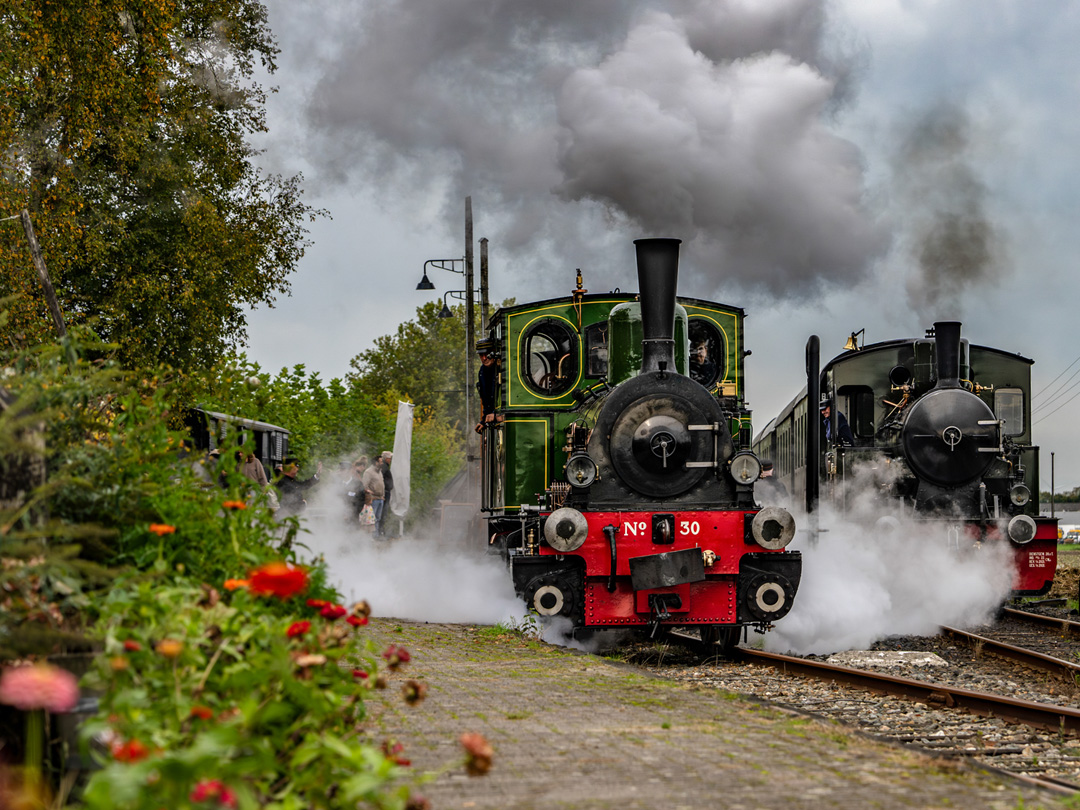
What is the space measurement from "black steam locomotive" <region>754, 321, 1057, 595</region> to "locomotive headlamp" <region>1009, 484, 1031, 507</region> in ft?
0.04

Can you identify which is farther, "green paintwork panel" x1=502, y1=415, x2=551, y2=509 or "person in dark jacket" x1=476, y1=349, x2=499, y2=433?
"person in dark jacket" x1=476, y1=349, x2=499, y2=433

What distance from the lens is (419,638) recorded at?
9828 mm

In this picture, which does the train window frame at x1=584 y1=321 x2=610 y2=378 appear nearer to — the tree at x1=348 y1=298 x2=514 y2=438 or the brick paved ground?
the brick paved ground

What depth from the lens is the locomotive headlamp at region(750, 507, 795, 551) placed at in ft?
30.9

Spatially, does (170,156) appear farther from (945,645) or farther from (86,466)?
(86,466)

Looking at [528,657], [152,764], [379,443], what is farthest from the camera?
[379,443]

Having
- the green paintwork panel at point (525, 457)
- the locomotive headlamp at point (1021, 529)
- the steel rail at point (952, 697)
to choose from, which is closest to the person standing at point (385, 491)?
the green paintwork panel at point (525, 457)

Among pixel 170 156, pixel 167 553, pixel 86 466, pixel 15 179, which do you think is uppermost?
pixel 170 156

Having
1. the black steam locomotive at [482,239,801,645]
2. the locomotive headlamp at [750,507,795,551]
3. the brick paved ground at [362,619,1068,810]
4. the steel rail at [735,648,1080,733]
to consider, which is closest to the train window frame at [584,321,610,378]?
the black steam locomotive at [482,239,801,645]

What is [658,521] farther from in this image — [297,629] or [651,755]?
[297,629]

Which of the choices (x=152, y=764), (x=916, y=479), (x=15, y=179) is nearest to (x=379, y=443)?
(x=15, y=179)

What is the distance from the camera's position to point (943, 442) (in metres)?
13.2

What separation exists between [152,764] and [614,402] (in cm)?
732

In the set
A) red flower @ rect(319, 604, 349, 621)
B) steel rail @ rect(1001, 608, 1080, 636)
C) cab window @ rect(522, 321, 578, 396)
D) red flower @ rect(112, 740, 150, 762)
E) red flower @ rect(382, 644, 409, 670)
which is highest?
cab window @ rect(522, 321, 578, 396)
